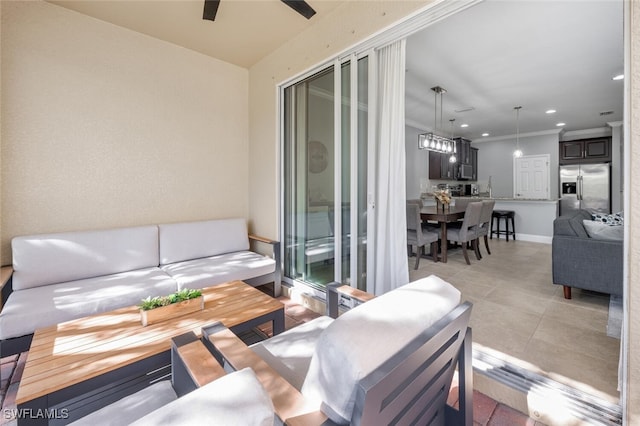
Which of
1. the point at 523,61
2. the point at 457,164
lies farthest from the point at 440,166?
the point at 523,61

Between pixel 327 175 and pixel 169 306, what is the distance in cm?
174

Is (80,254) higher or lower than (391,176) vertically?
lower

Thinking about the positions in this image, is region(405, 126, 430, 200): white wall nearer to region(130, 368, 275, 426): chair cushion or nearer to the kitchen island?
the kitchen island

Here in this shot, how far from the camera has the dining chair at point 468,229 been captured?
397cm

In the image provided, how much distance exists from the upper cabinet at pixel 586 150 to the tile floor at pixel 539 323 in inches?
171

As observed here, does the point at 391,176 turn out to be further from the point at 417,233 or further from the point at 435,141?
the point at 435,141

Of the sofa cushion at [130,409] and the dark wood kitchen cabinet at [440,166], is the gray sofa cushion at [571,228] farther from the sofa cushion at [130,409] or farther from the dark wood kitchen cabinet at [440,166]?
the dark wood kitchen cabinet at [440,166]

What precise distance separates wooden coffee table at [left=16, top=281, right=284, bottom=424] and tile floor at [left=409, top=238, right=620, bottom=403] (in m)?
1.64

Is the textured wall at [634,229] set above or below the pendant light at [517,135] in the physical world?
below

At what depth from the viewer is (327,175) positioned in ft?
9.09

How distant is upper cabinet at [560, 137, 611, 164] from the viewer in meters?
6.23

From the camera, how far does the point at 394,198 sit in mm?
2285

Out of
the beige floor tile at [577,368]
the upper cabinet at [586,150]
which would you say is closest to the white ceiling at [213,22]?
the beige floor tile at [577,368]

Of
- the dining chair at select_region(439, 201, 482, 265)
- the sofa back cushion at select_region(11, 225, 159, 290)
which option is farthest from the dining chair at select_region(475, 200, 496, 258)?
the sofa back cushion at select_region(11, 225, 159, 290)
